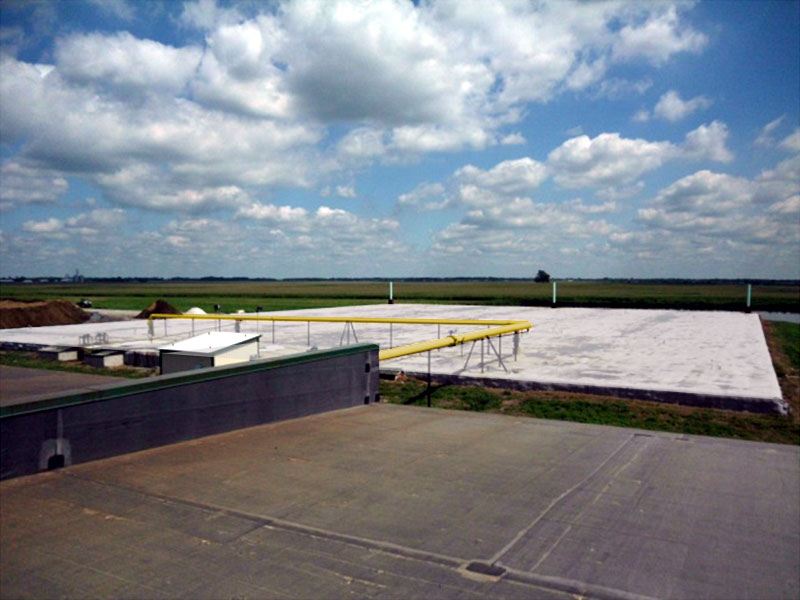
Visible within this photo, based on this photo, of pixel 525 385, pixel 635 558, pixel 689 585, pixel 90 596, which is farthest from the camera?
pixel 525 385

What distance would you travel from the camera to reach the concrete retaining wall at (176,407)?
583 cm

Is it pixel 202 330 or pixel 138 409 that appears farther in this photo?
pixel 202 330

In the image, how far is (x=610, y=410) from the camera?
428 inches

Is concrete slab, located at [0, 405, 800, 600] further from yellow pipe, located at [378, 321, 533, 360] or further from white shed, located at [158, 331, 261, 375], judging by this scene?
yellow pipe, located at [378, 321, 533, 360]

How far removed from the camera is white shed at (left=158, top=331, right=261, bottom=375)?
10.9 meters

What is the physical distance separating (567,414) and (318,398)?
174 inches

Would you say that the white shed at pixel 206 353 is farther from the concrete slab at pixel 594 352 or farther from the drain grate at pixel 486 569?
the drain grate at pixel 486 569

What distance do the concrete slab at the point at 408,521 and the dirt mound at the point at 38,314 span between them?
25.1 meters

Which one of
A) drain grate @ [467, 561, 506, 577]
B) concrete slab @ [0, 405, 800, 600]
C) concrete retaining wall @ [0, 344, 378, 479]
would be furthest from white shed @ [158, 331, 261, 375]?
drain grate @ [467, 561, 506, 577]

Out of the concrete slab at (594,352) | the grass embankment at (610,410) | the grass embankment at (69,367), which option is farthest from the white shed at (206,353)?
the grass embankment at (69,367)

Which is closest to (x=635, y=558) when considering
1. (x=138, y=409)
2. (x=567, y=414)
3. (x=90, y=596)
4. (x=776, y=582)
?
(x=776, y=582)

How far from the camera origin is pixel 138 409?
22.1 feet

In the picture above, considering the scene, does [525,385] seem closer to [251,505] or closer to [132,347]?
[251,505]

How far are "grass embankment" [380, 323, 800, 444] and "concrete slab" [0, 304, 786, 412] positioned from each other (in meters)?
0.39
